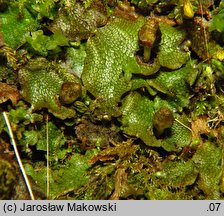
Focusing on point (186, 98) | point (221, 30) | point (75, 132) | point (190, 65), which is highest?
point (221, 30)

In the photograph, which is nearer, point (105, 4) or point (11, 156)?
point (11, 156)

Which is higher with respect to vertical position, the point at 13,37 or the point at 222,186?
the point at 13,37

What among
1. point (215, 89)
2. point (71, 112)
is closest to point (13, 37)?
point (71, 112)

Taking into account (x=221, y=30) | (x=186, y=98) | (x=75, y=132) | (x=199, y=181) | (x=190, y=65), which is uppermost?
(x=221, y=30)

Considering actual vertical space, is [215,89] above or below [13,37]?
below

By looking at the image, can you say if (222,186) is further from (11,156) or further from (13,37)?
(13,37)

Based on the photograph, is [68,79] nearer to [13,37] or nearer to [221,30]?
[13,37]

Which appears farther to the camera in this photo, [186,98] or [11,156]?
[186,98]

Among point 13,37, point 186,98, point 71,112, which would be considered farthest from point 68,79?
point 186,98

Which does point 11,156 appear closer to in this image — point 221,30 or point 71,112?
point 71,112
